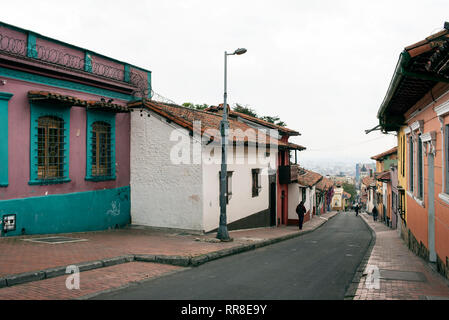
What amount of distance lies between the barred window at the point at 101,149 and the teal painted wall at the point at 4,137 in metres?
3.37

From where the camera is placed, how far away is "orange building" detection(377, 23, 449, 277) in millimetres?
6141

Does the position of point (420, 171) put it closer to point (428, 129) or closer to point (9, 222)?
point (428, 129)

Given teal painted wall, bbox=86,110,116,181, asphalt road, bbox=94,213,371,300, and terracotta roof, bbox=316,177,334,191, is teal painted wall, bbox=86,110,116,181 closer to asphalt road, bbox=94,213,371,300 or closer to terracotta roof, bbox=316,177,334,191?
asphalt road, bbox=94,213,371,300

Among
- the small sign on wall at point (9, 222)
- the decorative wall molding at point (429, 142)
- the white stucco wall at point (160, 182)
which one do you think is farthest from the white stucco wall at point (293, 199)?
the small sign on wall at point (9, 222)

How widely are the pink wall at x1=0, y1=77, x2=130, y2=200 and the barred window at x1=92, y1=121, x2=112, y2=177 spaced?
0.39m

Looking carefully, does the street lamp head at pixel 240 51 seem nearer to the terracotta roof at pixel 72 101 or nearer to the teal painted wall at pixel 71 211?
the terracotta roof at pixel 72 101

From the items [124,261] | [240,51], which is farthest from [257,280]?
[240,51]

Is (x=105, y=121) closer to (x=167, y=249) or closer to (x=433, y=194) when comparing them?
(x=167, y=249)

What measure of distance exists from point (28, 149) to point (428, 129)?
36.2 feet

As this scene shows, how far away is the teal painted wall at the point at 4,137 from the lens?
1038cm

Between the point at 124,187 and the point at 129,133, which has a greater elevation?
the point at 129,133

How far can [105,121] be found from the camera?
13977mm
